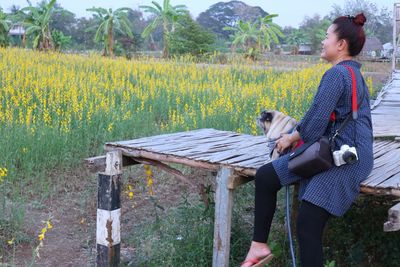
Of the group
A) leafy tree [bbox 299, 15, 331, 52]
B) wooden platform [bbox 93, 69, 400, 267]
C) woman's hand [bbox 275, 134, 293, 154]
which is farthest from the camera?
leafy tree [bbox 299, 15, 331, 52]

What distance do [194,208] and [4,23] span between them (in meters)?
19.6

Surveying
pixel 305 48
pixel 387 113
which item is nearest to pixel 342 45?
pixel 387 113

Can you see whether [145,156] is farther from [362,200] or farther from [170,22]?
[170,22]

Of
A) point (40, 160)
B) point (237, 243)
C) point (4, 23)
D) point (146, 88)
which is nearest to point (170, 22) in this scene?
point (4, 23)

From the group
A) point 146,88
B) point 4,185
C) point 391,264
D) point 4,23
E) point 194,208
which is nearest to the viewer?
point 391,264

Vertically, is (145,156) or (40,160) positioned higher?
(145,156)

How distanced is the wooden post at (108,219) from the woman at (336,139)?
1097mm

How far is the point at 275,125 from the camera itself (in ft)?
10.6

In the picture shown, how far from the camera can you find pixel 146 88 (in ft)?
29.8

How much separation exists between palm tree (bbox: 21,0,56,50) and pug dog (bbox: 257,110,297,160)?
17.0 m

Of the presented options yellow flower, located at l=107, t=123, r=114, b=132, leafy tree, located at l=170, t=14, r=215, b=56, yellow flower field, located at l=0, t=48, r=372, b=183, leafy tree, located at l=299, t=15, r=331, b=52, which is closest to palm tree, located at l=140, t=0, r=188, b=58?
leafy tree, located at l=170, t=14, r=215, b=56

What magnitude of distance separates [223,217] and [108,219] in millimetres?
735

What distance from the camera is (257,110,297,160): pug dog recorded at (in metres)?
3.19

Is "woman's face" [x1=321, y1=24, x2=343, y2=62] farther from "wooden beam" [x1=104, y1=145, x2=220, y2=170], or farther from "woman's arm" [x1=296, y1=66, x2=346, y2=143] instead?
"wooden beam" [x1=104, y1=145, x2=220, y2=170]
